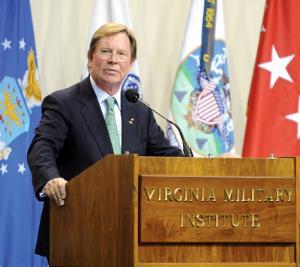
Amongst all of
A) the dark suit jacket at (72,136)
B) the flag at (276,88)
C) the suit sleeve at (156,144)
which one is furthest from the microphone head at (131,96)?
the flag at (276,88)

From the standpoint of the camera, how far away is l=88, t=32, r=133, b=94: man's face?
3375mm

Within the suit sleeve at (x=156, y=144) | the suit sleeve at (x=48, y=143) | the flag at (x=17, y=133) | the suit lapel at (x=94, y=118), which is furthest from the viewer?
the flag at (x=17, y=133)

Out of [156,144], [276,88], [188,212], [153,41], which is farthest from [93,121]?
[153,41]

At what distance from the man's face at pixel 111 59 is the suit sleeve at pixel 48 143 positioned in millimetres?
245

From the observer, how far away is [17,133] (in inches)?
211

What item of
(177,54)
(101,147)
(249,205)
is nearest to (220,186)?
(249,205)

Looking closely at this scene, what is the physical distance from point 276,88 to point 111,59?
264 centimetres

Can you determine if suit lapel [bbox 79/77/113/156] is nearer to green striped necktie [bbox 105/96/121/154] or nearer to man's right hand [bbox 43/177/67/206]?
green striped necktie [bbox 105/96/121/154]

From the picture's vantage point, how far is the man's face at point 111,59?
338 cm

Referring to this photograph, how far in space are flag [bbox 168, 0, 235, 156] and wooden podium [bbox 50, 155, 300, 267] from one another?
113 inches

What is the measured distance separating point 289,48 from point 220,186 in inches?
132

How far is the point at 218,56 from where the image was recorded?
5.75 m

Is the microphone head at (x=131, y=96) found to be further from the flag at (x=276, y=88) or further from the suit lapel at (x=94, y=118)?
the flag at (x=276, y=88)

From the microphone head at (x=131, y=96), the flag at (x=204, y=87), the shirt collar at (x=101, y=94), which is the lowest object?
the microphone head at (x=131, y=96)
